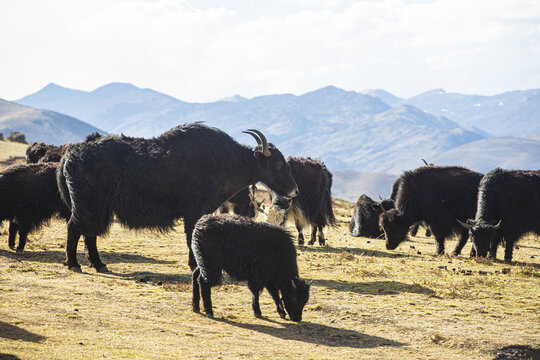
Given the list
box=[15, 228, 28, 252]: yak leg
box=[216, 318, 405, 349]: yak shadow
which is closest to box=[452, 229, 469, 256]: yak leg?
box=[216, 318, 405, 349]: yak shadow

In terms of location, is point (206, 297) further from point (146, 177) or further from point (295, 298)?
point (146, 177)

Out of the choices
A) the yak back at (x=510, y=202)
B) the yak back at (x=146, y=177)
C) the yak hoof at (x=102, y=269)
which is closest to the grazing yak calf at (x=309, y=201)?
the yak back at (x=510, y=202)

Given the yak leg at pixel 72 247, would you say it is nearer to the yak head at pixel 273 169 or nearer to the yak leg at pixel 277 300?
the yak head at pixel 273 169

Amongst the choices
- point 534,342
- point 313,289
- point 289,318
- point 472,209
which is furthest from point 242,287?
point 472,209

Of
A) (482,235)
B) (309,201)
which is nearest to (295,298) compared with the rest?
A: (482,235)

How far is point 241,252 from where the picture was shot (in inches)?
318

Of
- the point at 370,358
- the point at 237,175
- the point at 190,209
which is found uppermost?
the point at 237,175

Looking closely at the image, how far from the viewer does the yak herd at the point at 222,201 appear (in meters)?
8.18

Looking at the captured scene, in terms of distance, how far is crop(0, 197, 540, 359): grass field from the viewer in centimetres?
644

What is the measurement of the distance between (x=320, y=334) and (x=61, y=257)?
6035 mm

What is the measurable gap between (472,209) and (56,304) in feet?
40.7

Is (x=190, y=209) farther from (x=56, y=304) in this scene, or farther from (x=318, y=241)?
(x=318, y=241)

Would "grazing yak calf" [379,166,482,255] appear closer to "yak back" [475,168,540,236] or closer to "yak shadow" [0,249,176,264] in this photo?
"yak back" [475,168,540,236]

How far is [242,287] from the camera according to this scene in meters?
10.0
